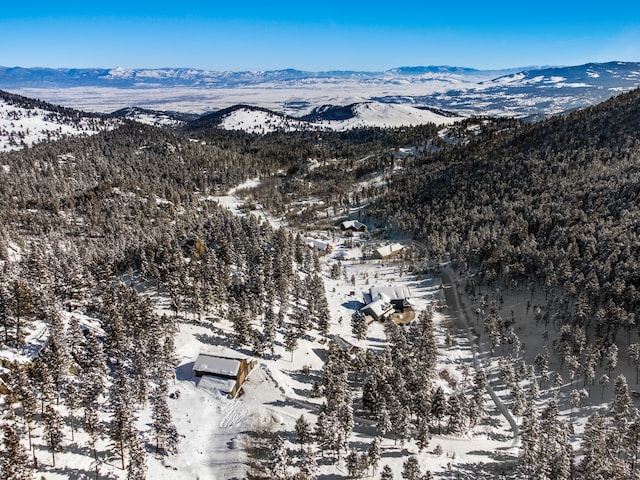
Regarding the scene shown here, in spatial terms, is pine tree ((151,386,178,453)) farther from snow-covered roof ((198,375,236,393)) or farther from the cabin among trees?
the cabin among trees

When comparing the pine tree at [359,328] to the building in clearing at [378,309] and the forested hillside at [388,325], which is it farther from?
the building in clearing at [378,309]

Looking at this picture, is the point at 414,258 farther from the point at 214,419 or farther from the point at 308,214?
the point at 214,419

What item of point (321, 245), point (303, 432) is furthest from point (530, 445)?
point (321, 245)

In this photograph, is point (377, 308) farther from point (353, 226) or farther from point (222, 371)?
point (353, 226)

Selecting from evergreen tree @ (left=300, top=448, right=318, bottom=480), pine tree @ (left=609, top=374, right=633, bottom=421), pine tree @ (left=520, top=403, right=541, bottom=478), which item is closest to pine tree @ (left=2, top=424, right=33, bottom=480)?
evergreen tree @ (left=300, top=448, right=318, bottom=480)

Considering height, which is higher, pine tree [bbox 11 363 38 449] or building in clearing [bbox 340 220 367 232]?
pine tree [bbox 11 363 38 449]

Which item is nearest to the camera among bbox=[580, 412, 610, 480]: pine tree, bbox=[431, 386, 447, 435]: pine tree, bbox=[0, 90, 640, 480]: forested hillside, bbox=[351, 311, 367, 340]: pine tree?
bbox=[580, 412, 610, 480]: pine tree

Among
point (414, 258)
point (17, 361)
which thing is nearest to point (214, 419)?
point (17, 361)
